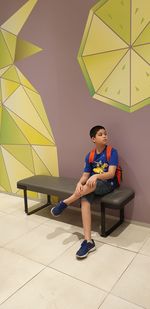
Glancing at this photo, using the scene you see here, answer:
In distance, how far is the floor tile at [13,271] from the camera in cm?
185

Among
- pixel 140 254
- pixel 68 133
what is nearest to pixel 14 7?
pixel 68 133

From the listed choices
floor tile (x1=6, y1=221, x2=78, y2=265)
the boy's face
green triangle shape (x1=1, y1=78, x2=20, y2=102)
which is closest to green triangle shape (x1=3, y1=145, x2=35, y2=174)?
green triangle shape (x1=1, y1=78, x2=20, y2=102)

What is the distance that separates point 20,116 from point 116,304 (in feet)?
8.18

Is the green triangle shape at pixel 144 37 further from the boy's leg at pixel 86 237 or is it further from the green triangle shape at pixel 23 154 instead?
the green triangle shape at pixel 23 154

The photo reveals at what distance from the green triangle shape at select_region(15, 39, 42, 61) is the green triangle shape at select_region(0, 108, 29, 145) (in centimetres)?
76

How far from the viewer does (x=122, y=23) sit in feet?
8.11

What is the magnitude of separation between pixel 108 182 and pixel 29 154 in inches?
53.2

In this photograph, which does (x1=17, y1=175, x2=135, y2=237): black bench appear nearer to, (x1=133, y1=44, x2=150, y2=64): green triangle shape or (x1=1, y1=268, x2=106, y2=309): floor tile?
(x1=1, y1=268, x2=106, y2=309): floor tile

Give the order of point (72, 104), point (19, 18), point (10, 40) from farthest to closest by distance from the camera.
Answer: point (10, 40) → point (19, 18) → point (72, 104)

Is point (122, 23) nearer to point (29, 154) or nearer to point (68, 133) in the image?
point (68, 133)

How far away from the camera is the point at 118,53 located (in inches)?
100.0

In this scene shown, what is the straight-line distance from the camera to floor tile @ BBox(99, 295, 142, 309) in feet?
5.35

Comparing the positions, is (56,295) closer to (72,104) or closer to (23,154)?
(72,104)

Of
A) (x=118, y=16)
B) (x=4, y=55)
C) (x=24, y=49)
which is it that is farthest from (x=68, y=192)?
(x=4, y=55)
